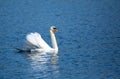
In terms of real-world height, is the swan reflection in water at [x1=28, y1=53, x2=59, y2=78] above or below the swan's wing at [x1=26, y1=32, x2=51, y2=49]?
below

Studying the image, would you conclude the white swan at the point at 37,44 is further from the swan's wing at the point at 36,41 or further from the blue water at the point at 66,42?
the blue water at the point at 66,42

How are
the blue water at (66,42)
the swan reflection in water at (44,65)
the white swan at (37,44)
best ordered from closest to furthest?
the swan reflection in water at (44,65) < the blue water at (66,42) < the white swan at (37,44)

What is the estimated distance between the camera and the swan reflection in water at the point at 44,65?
979 inches

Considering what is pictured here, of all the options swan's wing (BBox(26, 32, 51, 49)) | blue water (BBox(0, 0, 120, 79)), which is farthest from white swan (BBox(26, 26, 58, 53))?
blue water (BBox(0, 0, 120, 79))

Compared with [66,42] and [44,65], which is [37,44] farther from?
[44,65]

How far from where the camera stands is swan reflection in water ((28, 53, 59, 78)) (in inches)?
979

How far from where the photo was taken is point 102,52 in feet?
97.8

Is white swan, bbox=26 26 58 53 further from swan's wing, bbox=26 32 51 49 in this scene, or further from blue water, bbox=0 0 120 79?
blue water, bbox=0 0 120 79

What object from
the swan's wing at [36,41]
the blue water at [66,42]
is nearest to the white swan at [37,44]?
the swan's wing at [36,41]

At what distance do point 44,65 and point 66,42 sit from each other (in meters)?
6.43

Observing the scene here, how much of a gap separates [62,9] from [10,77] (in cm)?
3250

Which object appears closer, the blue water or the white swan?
the blue water

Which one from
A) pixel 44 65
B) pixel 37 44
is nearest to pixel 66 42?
pixel 37 44

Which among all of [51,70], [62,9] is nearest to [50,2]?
[62,9]
